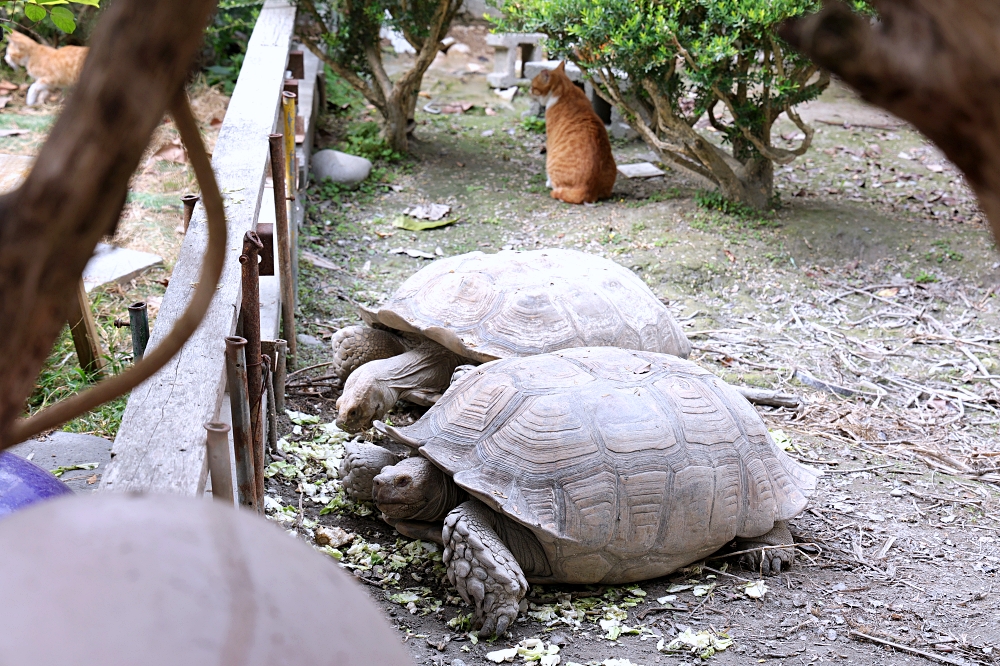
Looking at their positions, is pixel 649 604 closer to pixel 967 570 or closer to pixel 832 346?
pixel 967 570

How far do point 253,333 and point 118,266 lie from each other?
288 centimetres

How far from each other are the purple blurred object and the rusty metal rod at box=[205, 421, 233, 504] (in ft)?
1.64

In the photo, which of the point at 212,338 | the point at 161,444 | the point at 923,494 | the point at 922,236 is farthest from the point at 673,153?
the point at 161,444

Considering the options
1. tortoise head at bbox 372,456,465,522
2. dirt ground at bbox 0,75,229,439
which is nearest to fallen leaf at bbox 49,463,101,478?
dirt ground at bbox 0,75,229,439

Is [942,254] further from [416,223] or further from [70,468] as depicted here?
[70,468]

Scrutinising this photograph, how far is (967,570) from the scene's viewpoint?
3467 millimetres

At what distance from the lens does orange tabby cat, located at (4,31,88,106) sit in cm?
841

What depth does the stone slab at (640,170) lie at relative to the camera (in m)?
8.45

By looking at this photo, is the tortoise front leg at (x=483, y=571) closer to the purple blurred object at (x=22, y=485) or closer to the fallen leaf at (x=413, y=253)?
the purple blurred object at (x=22, y=485)

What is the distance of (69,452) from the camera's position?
312 centimetres

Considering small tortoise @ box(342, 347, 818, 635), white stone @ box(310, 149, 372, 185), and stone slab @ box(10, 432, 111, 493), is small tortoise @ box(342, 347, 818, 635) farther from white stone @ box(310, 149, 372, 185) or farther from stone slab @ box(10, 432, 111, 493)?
white stone @ box(310, 149, 372, 185)

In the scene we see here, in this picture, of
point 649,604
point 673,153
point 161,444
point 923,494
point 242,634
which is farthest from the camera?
point 673,153

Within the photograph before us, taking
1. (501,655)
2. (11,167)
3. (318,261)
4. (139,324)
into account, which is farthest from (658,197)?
(139,324)

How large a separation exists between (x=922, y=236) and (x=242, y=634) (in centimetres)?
715
